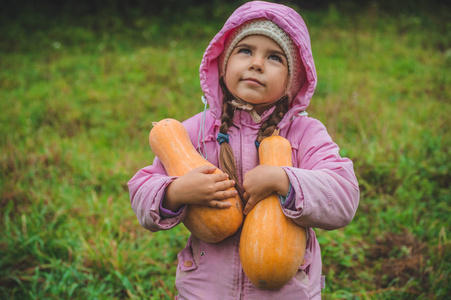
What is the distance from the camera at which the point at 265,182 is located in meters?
1.62

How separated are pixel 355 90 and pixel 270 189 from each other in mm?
5153

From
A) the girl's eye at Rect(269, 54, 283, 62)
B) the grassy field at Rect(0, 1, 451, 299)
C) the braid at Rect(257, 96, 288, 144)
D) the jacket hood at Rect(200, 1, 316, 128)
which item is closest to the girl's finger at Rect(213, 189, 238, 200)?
the braid at Rect(257, 96, 288, 144)

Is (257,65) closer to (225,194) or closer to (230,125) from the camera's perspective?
(230,125)

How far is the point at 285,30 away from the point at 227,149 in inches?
26.6

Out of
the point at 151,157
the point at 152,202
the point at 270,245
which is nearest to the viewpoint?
the point at 270,245

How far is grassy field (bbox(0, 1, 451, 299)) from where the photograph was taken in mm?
2975

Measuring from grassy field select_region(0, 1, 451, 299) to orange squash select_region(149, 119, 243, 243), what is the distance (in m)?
1.32

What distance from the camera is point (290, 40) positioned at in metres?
1.93

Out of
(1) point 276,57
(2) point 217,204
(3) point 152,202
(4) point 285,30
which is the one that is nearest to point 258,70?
(1) point 276,57

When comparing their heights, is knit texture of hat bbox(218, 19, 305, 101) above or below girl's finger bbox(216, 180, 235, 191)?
above

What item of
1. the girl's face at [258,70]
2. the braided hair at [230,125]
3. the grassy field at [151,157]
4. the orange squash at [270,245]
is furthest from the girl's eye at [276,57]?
the grassy field at [151,157]

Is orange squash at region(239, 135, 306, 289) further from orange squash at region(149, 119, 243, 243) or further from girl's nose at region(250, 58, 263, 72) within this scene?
girl's nose at region(250, 58, 263, 72)

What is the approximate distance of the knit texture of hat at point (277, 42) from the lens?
1858mm

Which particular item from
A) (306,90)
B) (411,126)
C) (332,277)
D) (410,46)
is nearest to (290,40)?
(306,90)
